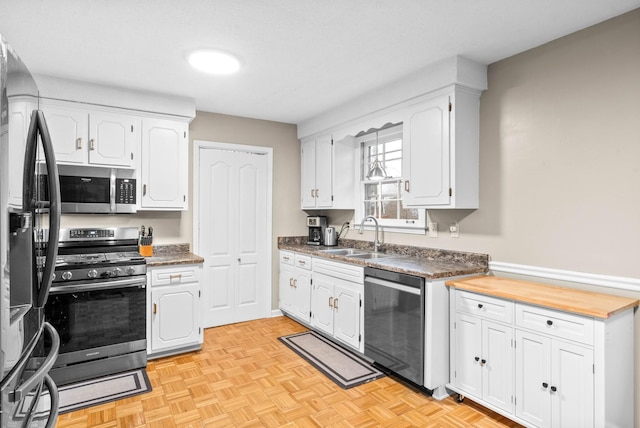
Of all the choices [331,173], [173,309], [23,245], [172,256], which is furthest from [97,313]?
[331,173]

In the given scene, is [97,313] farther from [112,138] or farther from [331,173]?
[331,173]

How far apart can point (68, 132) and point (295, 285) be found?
257cm

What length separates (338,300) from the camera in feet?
11.3

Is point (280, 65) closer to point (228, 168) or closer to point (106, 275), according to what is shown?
point (228, 168)

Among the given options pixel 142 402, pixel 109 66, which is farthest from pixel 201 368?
pixel 109 66

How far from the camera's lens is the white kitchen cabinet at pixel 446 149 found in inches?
109

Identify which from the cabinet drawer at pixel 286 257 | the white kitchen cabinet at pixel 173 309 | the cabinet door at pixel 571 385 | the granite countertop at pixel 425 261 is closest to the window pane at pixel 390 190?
the granite countertop at pixel 425 261

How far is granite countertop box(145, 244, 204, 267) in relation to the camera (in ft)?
10.7

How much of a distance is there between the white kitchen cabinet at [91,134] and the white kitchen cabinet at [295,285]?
1.88m

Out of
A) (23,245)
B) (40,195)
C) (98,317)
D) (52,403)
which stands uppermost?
(40,195)

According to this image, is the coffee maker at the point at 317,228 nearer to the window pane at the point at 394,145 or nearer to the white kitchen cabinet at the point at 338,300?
the white kitchen cabinet at the point at 338,300

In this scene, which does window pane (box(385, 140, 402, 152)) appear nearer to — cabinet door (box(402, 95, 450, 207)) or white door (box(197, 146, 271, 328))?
cabinet door (box(402, 95, 450, 207))

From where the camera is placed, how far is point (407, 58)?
2.70 m

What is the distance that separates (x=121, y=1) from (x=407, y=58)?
1819 mm
